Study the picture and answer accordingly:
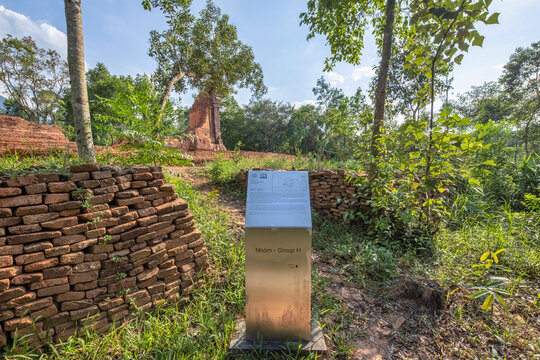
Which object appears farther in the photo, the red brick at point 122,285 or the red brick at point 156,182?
the red brick at point 156,182

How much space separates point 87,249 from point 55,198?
49 cm

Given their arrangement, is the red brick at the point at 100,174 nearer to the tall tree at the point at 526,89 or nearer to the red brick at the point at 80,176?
the red brick at the point at 80,176

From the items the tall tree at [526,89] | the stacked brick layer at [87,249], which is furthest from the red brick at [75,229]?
the tall tree at [526,89]

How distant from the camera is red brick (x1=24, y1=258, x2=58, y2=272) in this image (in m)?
1.64

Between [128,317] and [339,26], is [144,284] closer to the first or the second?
[128,317]

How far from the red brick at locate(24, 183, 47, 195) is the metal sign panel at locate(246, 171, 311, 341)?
5.21 feet

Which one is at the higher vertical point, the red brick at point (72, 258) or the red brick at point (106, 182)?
the red brick at point (106, 182)

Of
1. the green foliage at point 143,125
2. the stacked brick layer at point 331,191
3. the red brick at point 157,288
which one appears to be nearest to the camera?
the red brick at point 157,288

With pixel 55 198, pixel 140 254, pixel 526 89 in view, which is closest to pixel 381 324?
pixel 140 254

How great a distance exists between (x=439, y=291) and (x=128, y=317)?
9.93ft

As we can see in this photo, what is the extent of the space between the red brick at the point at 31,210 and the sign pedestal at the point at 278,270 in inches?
61.2

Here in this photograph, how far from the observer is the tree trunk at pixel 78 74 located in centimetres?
262

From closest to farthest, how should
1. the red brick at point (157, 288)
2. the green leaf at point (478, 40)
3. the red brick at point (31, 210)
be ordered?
the red brick at point (31, 210) < the red brick at point (157, 288) < the green leaf at point (478, 40)

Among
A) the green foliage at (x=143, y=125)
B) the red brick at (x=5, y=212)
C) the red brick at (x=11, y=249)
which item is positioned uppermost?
the green foliage at (x=143, y=125)
